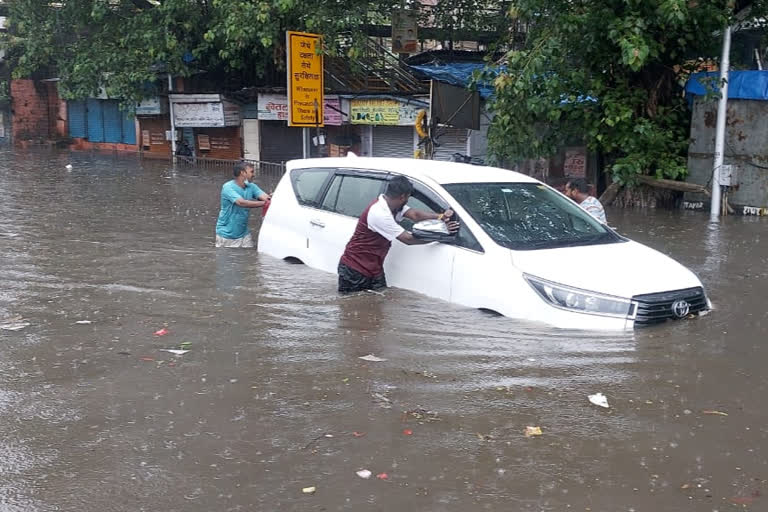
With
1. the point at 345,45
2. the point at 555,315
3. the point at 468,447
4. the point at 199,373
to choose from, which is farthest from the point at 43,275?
the point at 345,45

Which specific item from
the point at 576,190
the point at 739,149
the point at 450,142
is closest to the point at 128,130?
the point at 450,142

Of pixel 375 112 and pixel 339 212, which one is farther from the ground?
pixel 375 112

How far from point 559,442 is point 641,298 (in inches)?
77.9

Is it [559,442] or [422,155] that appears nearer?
[559,442]

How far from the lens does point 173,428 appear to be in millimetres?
4676

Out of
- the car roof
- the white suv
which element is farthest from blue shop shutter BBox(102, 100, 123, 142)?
the car roof

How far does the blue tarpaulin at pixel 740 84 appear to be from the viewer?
13.7 meters

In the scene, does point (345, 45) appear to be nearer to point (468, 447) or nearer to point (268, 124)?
point (268, 124)

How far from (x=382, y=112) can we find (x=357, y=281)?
15.9 m

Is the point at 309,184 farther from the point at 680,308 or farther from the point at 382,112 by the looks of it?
the point at 382,112

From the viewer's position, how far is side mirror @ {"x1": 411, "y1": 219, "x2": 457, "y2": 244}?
A: 6.82m

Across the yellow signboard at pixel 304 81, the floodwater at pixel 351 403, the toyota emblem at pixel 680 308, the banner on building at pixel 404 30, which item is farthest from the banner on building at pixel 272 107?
the toyota emblem at pixel 680 308

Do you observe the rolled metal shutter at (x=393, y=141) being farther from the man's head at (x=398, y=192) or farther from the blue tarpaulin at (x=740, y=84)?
the man's head at (x=398, y=192)

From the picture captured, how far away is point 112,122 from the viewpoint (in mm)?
33562
